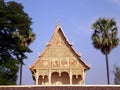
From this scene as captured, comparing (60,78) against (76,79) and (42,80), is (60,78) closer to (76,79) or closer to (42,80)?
(76,79)

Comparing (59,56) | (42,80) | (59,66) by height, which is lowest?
(42,80)

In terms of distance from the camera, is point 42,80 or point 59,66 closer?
point 59,66

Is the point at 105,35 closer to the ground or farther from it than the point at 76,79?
farther from it

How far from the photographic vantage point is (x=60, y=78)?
40.0 meters

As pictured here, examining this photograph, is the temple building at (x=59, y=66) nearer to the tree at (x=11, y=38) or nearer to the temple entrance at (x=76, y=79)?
the temple entrance at (x=76, y=79)

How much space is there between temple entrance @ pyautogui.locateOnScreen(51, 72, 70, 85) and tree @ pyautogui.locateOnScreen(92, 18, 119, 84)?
526 centimetres

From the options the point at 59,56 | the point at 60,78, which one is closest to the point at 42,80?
the point at 60,78

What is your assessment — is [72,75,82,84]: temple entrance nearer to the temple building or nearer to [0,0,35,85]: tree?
the temple building

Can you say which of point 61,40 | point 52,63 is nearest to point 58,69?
point 52,63

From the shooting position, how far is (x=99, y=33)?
43.3m

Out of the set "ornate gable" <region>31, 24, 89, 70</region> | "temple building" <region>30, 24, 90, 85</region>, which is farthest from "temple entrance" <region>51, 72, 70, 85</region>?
"ornate gable" <region>31, 24, 89, 70</region>

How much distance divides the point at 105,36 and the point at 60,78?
8.04 m

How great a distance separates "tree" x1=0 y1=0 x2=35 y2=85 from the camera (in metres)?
28.1

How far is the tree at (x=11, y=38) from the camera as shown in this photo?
2811 cm
